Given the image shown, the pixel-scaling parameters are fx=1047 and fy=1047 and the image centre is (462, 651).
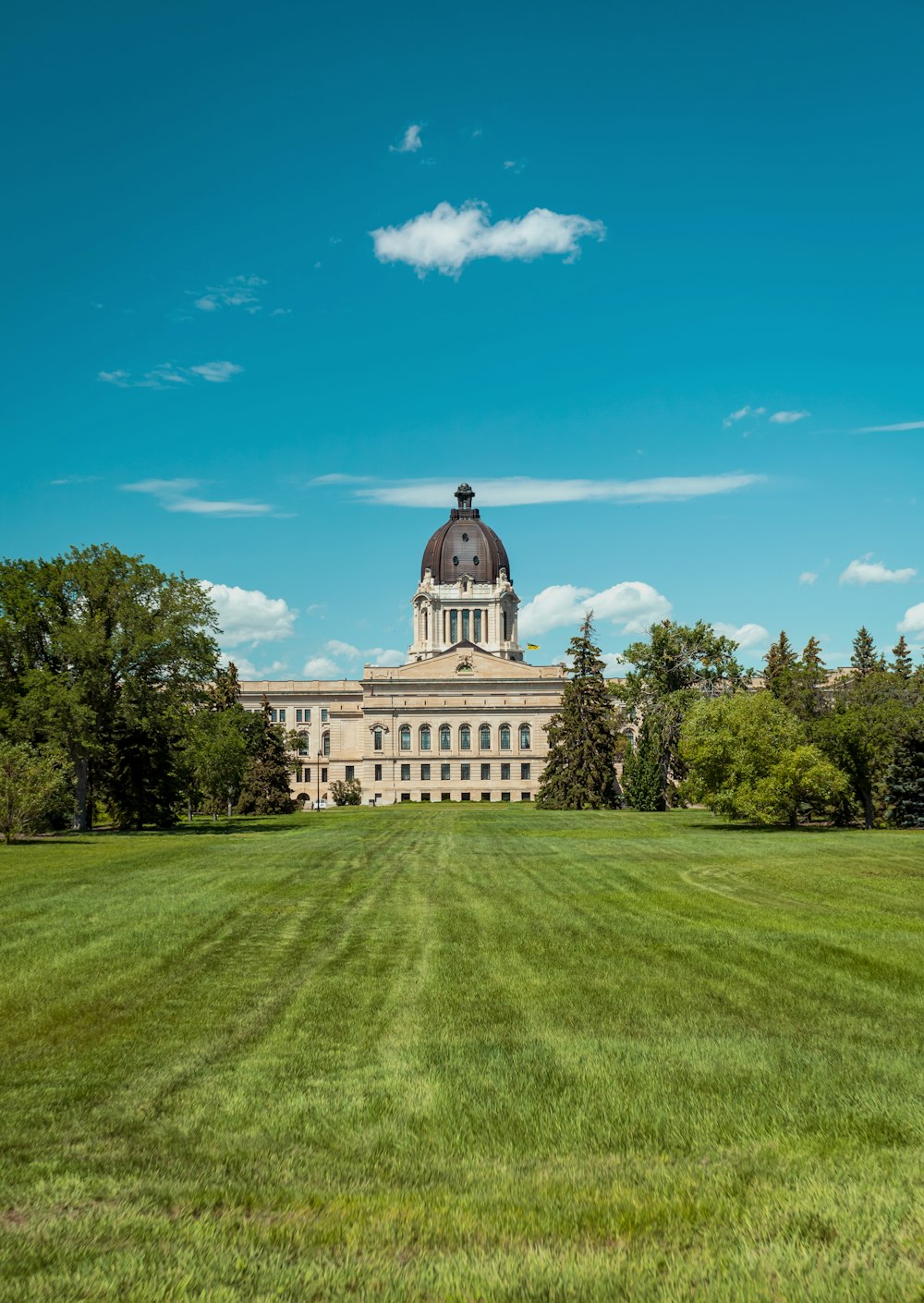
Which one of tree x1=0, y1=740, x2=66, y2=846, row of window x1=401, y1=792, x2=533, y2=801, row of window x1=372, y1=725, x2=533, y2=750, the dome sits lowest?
row of window x1=401, y1=792, x2=533, y2=801

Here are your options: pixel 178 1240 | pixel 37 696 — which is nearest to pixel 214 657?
pixel 37 696

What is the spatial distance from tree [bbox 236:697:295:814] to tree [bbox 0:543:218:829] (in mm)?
29129

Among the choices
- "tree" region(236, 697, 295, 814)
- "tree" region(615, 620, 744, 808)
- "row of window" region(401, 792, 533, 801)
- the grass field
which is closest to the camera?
the grass field

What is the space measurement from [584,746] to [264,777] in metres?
24.3

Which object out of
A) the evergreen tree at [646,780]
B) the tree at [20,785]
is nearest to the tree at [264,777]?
the evergreen tree at [646,780]

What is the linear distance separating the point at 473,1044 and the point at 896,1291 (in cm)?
441

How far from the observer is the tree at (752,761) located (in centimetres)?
4050

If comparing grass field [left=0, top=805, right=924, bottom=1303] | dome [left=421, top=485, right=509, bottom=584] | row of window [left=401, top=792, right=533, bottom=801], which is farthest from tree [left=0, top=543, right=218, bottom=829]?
dome [left=421, top=485, right=509, bottom=584]

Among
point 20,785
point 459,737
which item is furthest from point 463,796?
point 20,785

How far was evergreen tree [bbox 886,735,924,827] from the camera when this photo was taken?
4653 centimetres

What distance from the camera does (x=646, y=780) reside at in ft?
214

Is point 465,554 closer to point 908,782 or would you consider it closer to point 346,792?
point 346,792

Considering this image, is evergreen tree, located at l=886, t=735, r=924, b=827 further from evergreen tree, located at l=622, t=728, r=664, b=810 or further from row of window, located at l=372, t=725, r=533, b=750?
row of window, located at l=372, t=725, r=533, b=750

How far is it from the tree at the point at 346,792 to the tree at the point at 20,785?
7386 cm
